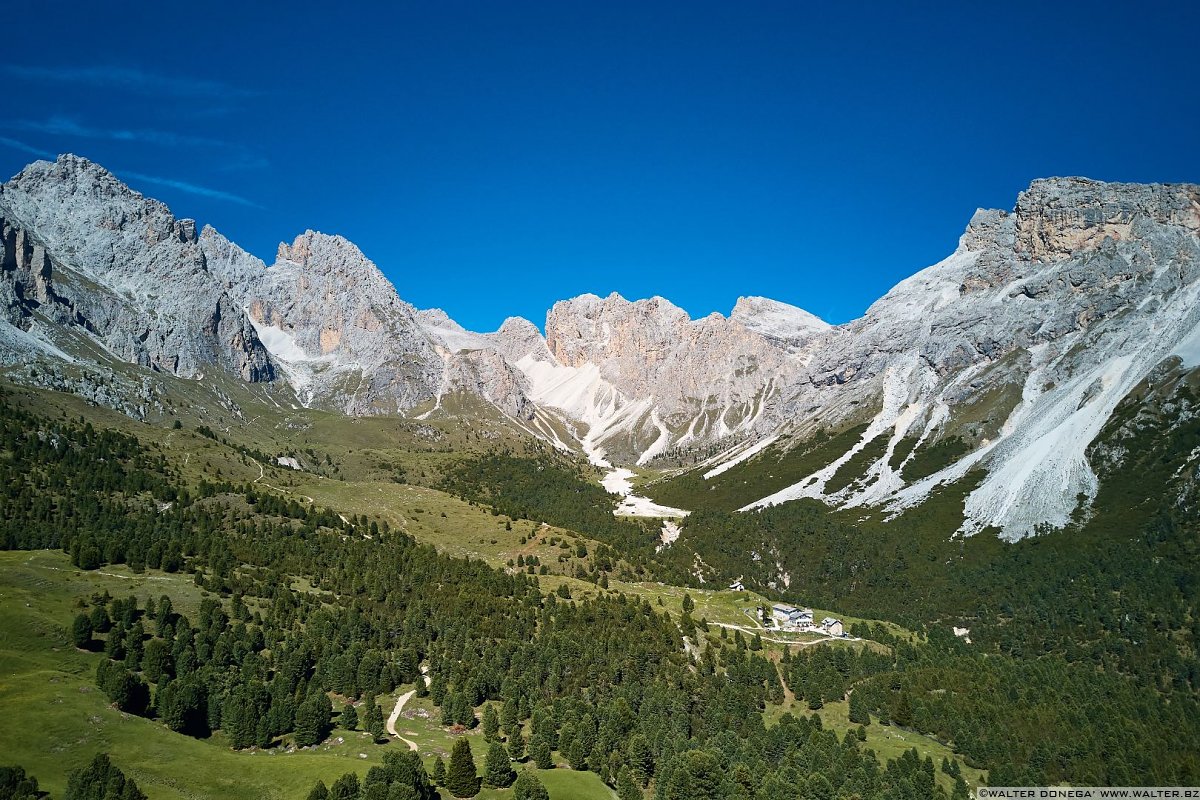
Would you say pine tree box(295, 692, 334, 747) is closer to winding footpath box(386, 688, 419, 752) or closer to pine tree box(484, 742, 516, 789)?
winding footpath box(386, 688, 419, 752)

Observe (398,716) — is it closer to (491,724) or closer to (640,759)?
(491,724)

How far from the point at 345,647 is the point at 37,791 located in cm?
5224

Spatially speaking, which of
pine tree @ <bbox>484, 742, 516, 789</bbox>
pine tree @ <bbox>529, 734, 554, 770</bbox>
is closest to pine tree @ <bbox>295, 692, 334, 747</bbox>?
pine tree @ <bbox>484, 742, 516, 789</bbox>

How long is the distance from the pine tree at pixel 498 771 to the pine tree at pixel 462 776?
163cm

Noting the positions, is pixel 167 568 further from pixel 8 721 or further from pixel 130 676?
pixel 8 721

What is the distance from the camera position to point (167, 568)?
427 ft

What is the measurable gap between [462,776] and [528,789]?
7351mm

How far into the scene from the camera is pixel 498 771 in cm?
7800

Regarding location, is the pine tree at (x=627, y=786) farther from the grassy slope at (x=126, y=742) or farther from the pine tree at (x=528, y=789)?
the pine tree at (x=528, y=789)

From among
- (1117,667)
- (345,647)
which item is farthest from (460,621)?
(1117,667)

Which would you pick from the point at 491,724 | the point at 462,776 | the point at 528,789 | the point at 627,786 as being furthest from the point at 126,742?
the point at 627,786

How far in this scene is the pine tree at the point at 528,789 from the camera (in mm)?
71812

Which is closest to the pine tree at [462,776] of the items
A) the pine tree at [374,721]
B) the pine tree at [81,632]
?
the pine tree at [374,721]

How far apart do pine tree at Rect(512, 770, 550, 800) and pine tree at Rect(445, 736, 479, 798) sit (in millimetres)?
4306
